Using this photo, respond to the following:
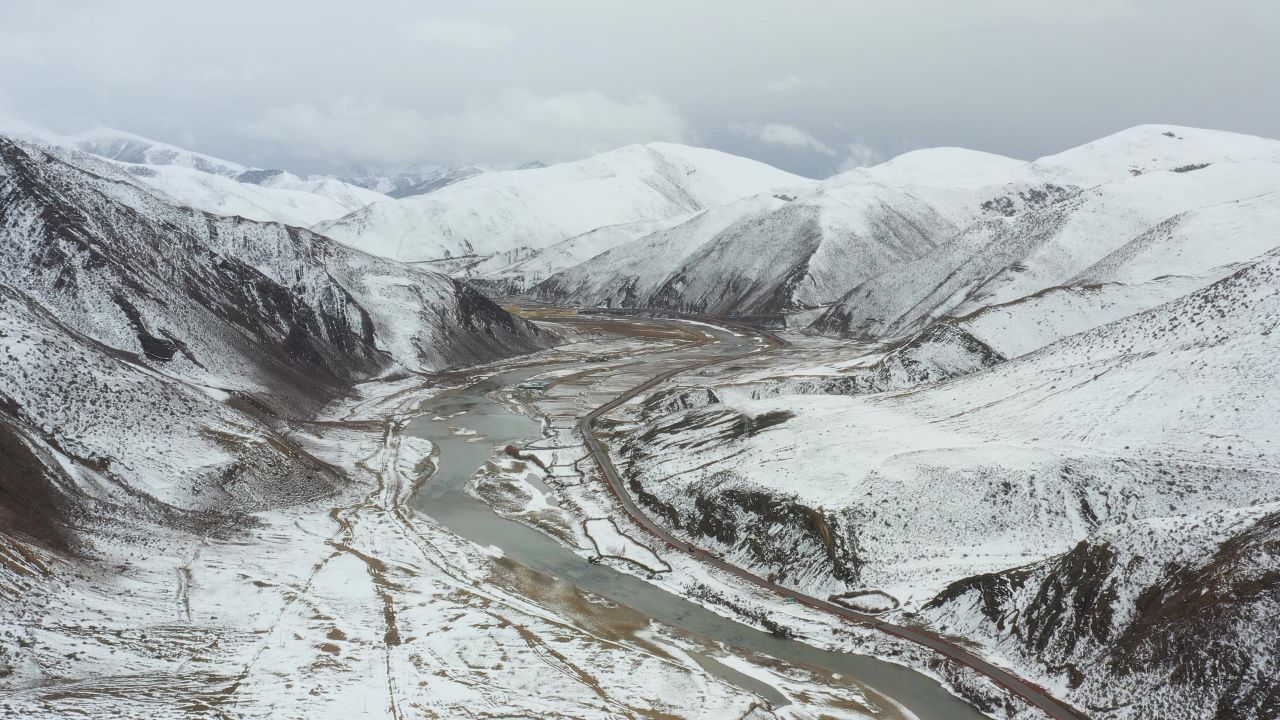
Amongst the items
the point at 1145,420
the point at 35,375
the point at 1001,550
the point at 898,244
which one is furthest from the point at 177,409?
the point at 898,244

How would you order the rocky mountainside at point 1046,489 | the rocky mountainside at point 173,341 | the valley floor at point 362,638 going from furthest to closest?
the rocky mountainside at point 173,341 → the rocky mountainside at point 1046,489 → the valley floor at point 362,638

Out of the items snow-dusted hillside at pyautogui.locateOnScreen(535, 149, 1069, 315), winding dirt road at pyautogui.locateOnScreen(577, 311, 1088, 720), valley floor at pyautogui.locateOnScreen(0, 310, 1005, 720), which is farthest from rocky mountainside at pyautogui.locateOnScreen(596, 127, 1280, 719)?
snow-dusted hillside at pyautogui.locateOnScreen(535, 149, 1069, 315)

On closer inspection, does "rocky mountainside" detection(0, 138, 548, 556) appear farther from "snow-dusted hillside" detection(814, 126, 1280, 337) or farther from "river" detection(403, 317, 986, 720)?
"snow-dusted hillside" detection(814, 126, 1280, 337)

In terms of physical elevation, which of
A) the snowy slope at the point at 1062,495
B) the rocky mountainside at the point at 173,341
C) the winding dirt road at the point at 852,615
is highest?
the rocky mountainside at the point at 173,341

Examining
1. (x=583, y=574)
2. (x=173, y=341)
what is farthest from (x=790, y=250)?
(x=583, y=574)

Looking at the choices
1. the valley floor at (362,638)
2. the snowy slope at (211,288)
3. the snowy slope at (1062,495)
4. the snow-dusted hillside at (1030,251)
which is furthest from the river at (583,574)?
the snow-dusted hillside at (1030,251)

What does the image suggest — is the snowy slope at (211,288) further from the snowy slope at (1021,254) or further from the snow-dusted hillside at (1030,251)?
the snowy slope at (1021,254)

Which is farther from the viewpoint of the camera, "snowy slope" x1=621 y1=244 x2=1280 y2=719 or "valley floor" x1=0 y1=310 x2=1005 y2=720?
"snowy slope" x1=621 y1=244 x2=1280 y2=719

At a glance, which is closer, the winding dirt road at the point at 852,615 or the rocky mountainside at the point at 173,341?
the winding dirt road at the point at 852,615
